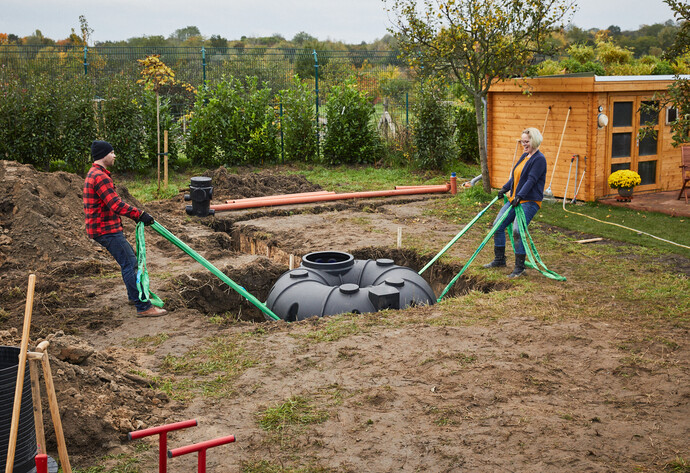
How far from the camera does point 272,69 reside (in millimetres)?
24344

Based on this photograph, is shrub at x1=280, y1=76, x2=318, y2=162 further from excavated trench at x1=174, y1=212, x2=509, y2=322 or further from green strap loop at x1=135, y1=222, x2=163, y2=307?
green strap loop at x1=135, y1=222, x2=163, y2=307

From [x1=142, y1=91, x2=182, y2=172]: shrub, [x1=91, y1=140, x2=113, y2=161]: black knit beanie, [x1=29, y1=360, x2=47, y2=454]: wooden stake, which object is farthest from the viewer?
[x1=142, y1=91, x2=182, y2=172]: shrub

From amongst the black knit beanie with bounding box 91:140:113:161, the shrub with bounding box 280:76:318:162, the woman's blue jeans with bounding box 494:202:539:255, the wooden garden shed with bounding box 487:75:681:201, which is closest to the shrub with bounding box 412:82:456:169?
the wooden garden shed with bounding box 487:75:681:201

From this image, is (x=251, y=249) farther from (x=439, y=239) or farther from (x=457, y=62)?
(x=457, y=62)

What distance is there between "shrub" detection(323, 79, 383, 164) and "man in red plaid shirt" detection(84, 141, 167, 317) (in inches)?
470

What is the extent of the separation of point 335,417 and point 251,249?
23.0 ft

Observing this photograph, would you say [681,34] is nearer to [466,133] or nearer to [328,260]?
[328,260]

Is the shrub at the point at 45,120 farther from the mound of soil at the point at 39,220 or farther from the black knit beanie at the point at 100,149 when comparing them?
the black knit beanie at the point at 100,149

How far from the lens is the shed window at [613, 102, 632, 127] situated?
13531 millimetres

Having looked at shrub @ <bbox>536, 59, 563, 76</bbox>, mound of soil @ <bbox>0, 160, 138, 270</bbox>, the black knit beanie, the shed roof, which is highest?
shrub @ <bbox>536, 59, 563, 76</bbox>

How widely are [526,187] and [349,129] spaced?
11.1 meters

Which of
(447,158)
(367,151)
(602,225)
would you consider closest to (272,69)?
(367,151)

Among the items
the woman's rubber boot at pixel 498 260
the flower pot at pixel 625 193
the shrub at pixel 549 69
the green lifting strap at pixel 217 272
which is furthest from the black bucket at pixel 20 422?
the shrub at pixel 549 69

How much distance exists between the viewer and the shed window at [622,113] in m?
13.5
